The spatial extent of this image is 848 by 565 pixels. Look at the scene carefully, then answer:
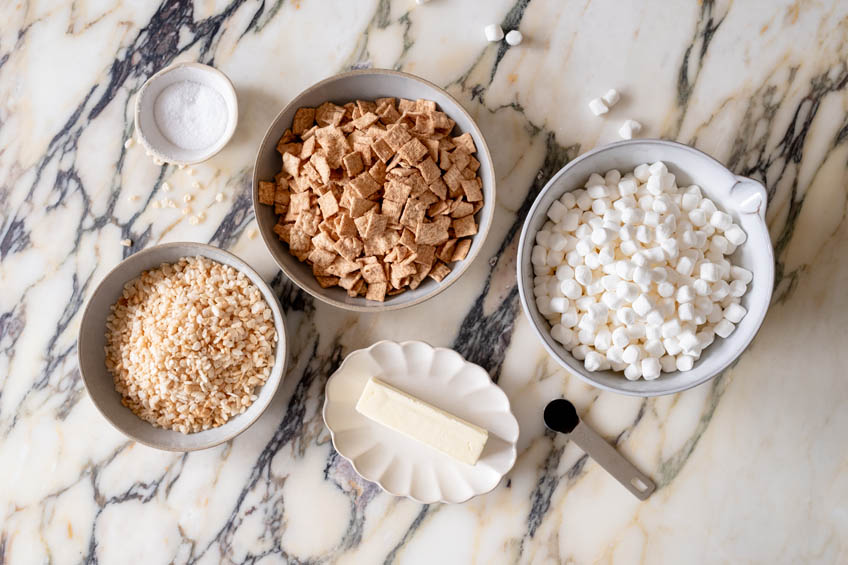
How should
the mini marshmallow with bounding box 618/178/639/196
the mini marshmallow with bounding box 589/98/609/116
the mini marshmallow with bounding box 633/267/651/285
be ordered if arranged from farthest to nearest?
1. the mini marshmallow with bounding box 589/98/609/116
2. the mini marshmallow with bounding box 618/178/639/196
3. the mini marshmallow with bounding box 633/267/651/285

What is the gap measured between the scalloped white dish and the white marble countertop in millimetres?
64

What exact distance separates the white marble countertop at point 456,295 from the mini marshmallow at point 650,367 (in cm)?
20

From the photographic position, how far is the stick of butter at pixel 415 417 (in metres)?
1.43

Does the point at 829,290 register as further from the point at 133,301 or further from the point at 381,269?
the point at 133,301

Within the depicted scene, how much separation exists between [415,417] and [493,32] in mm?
907

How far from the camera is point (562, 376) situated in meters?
1.51

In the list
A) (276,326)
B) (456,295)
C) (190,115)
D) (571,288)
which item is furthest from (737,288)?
(190,115)

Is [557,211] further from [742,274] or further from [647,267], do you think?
[742,274]

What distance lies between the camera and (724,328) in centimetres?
133

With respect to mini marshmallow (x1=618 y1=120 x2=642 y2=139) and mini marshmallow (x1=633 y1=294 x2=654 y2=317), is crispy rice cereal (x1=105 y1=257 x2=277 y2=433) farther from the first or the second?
mini marshmallow (x1=618 y1=120 x2=642 y2=139)

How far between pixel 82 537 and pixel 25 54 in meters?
1.20

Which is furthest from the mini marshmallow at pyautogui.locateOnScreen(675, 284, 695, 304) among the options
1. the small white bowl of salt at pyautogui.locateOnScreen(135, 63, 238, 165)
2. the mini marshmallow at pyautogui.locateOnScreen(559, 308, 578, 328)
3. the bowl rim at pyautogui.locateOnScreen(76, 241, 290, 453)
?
the small white bowl of salt at pyautogui.locateOnScreen(135, 63, 238, 165)

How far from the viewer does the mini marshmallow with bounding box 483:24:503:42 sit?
4.84 feet

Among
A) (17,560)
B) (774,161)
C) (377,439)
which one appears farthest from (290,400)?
(774,161)
